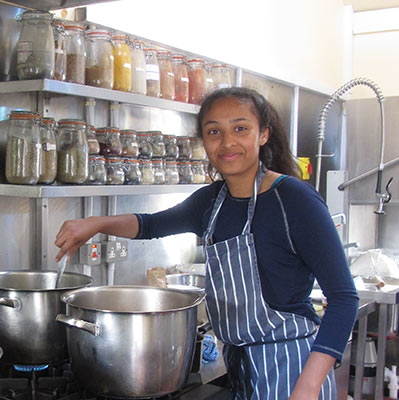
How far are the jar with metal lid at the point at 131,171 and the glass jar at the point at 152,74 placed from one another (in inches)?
10.6

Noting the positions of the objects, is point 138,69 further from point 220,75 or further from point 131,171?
point 220,75

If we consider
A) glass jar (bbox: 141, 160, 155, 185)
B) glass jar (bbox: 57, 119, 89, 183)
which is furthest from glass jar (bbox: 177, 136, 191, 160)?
glass jar (bbox: 57, 119, 89, 183)

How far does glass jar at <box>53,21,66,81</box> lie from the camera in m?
1.75

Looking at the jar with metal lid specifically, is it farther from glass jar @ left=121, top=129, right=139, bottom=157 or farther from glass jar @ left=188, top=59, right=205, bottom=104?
glass jar @ left=188, top=59, right=205, bottom=104

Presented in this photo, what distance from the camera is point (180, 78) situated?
2.31 metres

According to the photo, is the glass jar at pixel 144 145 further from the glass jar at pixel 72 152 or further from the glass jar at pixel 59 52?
the glass jar at pixel 59 52

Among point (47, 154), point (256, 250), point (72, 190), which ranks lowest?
point (256, 250)

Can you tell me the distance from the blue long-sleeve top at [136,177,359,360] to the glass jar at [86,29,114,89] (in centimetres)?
59

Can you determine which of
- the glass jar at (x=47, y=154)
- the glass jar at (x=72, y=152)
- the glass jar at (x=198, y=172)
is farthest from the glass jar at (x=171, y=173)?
the glass jar at (x=47, y=154)

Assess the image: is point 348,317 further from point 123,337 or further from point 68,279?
point 68,279

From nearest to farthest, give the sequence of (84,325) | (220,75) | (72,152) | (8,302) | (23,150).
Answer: (84,325) < (8,302) < (23,150) < (72,152) < (220,75)

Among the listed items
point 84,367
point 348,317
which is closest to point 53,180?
point 84,367

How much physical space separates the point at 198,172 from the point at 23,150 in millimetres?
904

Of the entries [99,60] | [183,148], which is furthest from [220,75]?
[99,60]
